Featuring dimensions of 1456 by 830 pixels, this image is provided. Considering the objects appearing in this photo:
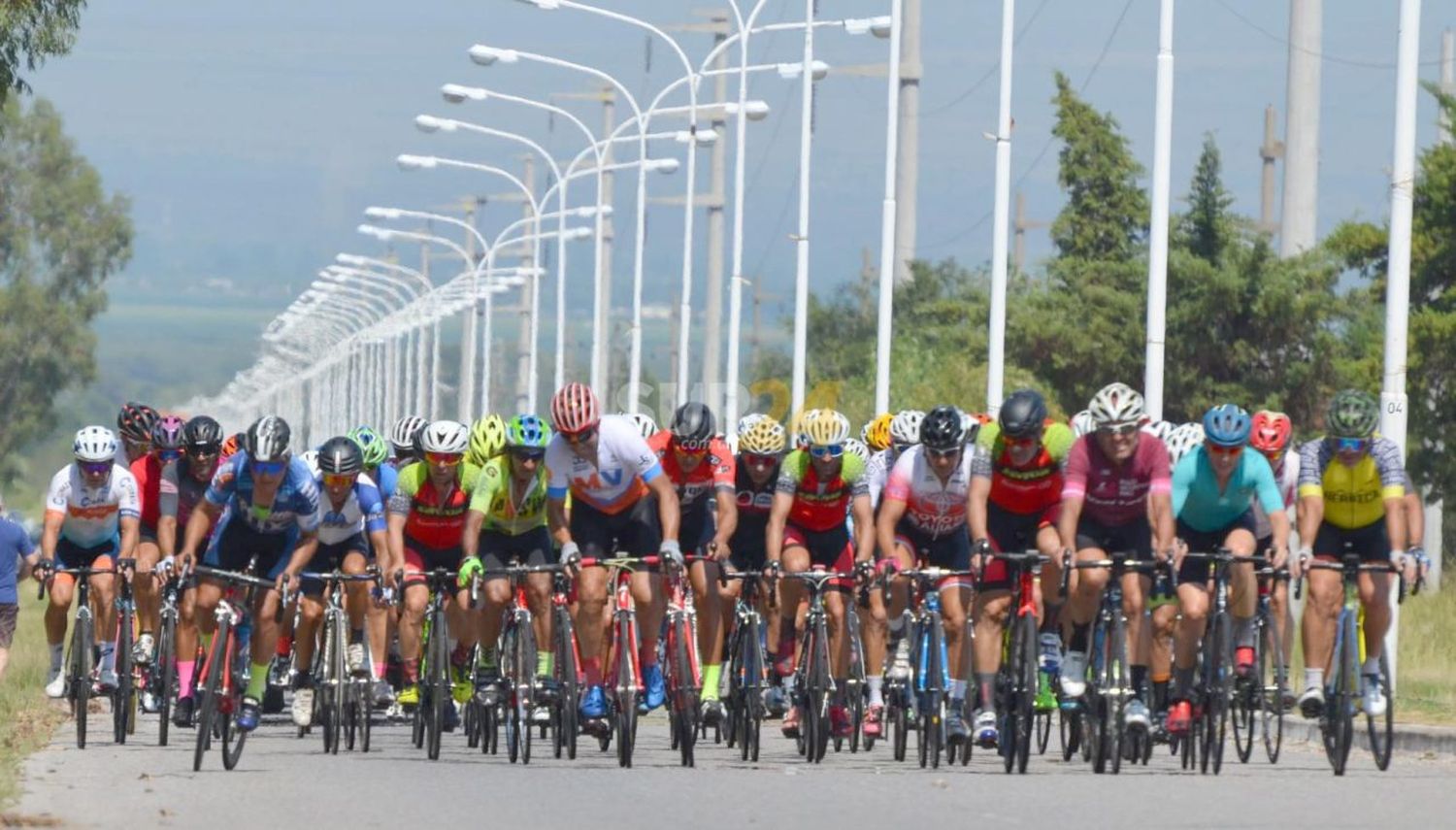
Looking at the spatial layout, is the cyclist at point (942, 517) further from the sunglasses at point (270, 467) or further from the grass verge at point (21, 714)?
the grass verge at point (21, 714)

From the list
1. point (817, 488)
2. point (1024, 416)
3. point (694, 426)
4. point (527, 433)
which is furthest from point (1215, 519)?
point (527, 433)

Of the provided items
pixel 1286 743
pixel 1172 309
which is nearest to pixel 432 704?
pixel 1286 743

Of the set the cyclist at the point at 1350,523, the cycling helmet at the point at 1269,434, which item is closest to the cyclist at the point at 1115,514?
the cyclist at the point at 1350,523

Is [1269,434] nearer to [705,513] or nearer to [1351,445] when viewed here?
[1351,445]

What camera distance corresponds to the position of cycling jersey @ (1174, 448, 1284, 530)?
53.6ft

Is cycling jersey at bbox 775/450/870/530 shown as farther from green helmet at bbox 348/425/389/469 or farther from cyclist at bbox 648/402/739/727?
green helmet at bbox 348/425/389/469

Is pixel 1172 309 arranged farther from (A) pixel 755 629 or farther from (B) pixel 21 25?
(A) pixel 755 629

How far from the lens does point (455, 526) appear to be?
19000 millimetres

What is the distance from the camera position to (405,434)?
21766 millimetres

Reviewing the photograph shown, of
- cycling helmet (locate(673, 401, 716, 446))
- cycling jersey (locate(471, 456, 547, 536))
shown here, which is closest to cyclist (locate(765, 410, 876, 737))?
cycling helmet (locate(673, 401, 716, 446))

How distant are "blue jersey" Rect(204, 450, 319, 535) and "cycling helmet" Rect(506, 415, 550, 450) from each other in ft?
3.42

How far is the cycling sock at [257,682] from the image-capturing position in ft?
54.5

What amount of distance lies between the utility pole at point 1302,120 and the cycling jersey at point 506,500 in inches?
678

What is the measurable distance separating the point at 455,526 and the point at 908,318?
6441cm
